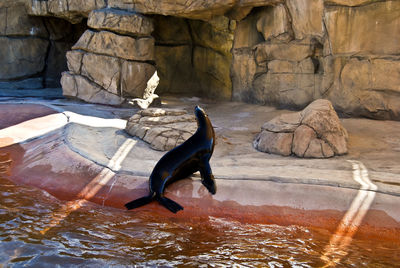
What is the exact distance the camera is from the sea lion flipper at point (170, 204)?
3409 mm

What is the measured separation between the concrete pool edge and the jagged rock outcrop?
14.9 ft

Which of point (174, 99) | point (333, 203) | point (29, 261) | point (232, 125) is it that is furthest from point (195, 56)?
point (29, 261)

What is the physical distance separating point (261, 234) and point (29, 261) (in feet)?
5.72

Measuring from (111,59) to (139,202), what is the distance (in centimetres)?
575

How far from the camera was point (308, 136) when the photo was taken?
4832mm

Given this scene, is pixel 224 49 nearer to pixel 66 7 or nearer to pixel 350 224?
pixel 66 7

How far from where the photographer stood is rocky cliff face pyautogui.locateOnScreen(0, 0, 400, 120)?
19.8 feet

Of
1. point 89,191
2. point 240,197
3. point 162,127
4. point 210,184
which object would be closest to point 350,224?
point 240,197

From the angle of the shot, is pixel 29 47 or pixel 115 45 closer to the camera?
pixel 115 45

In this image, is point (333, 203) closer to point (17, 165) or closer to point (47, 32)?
point (17, 165)

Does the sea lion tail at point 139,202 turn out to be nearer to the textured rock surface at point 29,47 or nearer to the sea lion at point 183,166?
the sea lion at point 183,166

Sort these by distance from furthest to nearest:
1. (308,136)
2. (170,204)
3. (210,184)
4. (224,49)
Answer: (224,49) → (308,136) → (210,184) → (170,204)

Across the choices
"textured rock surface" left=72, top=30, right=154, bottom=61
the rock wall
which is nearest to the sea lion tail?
the rock wall

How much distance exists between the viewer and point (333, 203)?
327 centimetres
